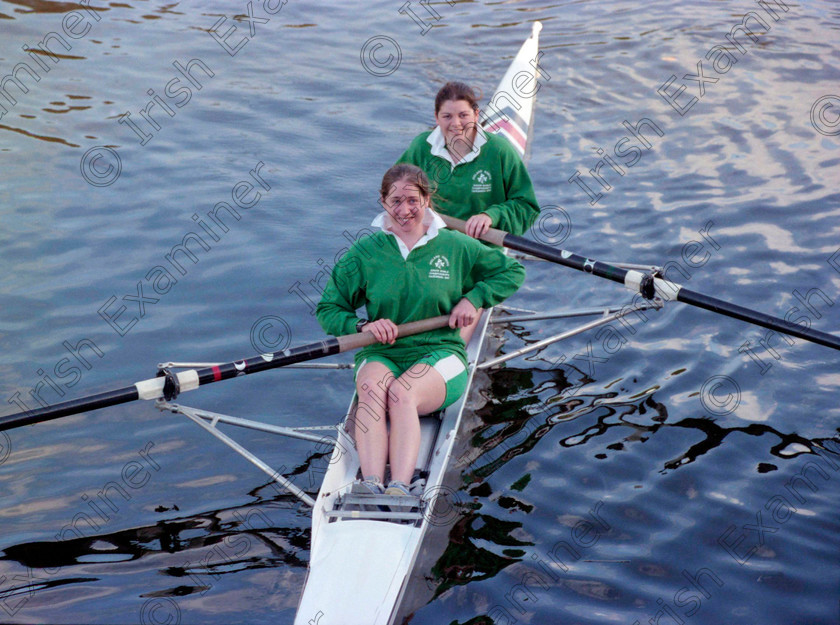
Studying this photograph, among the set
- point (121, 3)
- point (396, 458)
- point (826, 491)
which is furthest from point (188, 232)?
point (121, 3)

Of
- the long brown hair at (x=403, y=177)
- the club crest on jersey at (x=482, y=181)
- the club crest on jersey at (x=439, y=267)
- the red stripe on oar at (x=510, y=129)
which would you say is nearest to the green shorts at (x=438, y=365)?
the club crest on jersey at (x=439, y=267)

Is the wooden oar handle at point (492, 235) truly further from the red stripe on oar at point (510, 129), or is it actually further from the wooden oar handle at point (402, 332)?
the red stripe on oar at point (510, 129)

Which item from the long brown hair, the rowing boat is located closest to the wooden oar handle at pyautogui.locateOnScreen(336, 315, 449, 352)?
the rowing boat

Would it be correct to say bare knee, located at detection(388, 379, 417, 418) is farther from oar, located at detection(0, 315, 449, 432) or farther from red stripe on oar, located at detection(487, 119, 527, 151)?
red stripe on oar, located at detection(487, 119, 527, 151)

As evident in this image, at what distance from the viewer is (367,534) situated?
4.50 m

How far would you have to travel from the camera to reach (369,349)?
5.36m

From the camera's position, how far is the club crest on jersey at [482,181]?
6.52 meters

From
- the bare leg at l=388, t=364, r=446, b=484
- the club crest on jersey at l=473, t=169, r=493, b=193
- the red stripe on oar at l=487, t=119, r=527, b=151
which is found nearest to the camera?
the bare leg at l=388, t=364, r=446, b=484

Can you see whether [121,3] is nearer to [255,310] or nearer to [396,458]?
[255,310]

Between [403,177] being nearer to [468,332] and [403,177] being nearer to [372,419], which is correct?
[372,419]

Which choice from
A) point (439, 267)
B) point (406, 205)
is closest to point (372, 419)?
point (439, 267)

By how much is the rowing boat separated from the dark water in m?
0.42

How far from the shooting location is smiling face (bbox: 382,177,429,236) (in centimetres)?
511

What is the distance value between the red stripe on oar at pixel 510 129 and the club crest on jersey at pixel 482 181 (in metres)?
1.95
